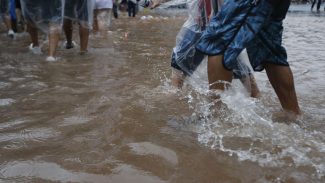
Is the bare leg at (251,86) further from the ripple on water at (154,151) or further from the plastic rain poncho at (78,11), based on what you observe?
the plastic rain poncho at (78,11)

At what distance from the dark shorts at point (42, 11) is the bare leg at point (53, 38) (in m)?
0.10

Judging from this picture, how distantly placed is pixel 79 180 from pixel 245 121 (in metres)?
1.20

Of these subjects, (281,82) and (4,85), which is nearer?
(281,82)

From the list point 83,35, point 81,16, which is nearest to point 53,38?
point 83,35

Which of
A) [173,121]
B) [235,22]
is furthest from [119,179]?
[235,22]

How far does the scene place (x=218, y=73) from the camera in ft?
8.71

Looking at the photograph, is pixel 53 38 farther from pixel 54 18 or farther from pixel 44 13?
pixel 44 13

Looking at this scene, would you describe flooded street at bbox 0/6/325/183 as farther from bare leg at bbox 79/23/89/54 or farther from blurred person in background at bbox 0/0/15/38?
blurred person in background at bbox 0/0/15/38

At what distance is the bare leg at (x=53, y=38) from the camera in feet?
17.3

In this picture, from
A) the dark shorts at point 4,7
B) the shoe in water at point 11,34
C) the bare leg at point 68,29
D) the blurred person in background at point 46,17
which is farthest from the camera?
the dark shorts at point 4,7

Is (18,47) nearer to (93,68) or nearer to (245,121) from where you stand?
(93,68)

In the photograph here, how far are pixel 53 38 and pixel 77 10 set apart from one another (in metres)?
0.74

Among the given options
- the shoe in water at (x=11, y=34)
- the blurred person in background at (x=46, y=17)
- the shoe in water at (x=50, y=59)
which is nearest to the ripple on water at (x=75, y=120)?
the shoe in water at (x=50, y=59)

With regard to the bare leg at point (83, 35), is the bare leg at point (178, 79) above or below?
above
